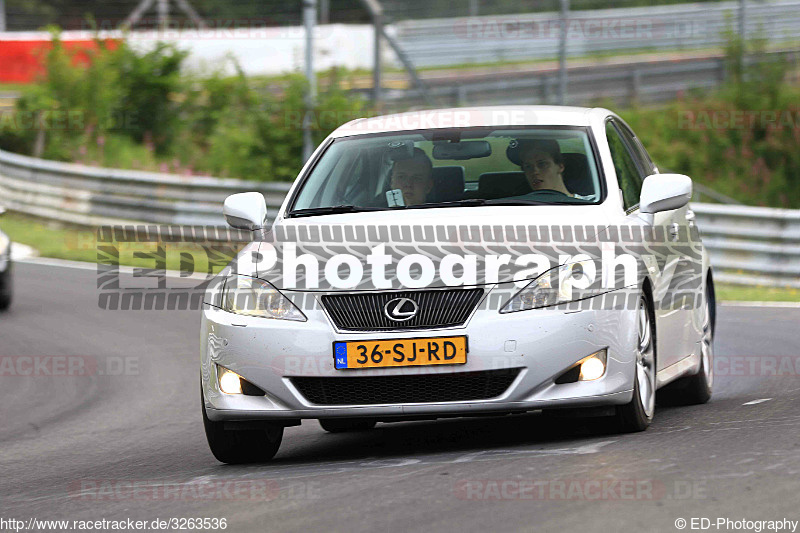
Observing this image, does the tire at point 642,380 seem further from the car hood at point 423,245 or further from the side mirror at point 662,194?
the side mirror at point 662,194

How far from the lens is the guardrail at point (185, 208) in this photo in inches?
649

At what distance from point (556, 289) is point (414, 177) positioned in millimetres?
1490

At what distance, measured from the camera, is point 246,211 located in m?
7.60

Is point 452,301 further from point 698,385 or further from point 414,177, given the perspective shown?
point 698,385

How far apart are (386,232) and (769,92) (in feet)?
83.6

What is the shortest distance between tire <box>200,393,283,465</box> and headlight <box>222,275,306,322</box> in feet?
1.68

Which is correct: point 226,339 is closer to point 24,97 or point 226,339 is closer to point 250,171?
point 250,171

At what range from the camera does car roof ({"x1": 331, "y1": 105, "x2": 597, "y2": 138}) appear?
7.95 m

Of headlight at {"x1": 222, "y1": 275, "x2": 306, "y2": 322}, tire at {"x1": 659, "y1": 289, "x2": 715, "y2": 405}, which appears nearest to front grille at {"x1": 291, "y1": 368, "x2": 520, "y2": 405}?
headlight at {"x1": 222, "y1": 275, "x2": 306, "y2": 322}

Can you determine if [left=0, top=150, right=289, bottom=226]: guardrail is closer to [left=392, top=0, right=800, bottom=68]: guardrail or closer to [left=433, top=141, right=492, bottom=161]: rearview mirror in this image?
[left=392, top=0, right=800, bottom=68]: guardrail

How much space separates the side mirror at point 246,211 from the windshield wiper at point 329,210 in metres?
0.16

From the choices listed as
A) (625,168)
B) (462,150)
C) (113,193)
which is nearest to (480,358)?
(462,150)

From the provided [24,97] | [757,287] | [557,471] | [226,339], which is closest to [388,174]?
[226,339]

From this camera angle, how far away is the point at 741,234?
16.9m
